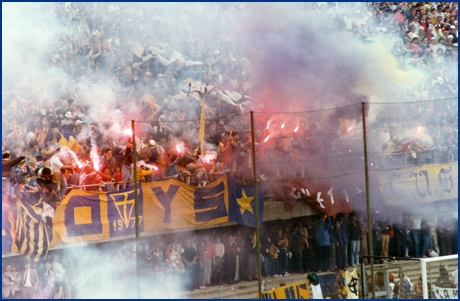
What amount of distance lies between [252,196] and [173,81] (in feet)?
14.6

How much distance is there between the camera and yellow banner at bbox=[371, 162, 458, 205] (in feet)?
57.8

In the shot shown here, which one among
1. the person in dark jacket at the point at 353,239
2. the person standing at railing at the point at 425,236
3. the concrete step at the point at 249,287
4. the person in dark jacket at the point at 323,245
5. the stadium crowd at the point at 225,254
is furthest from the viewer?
the person standing at railing at the point at 425,236

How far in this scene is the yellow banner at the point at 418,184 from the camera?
17609mm

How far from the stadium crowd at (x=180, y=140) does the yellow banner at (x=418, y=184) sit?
316 millimetres

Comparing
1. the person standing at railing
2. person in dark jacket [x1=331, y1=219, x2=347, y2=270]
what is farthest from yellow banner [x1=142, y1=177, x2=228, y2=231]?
the person standing at railing

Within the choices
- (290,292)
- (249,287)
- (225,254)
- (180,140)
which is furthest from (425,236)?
(180,140)

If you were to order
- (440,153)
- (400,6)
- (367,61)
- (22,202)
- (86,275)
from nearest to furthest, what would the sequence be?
(22,202) < (86,275) < (440,153) < (367,61) < (400,6)

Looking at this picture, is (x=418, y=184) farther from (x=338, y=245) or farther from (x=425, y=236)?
(x=338, y=245)

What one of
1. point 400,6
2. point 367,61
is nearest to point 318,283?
point 367,61

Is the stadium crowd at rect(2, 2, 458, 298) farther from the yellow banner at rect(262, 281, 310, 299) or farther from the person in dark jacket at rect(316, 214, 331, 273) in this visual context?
the yellow banner at rect(262, 281, 310, 299)

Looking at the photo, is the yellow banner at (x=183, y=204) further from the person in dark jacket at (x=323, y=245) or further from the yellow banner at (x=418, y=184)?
the yellow banner at (x=418, y=184)

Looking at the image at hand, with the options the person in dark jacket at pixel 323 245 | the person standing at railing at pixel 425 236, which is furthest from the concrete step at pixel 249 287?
the person standing at railing at pixel 425 236

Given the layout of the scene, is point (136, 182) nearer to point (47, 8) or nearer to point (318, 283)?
point (318, 283)

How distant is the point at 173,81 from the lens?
61.4 feet
